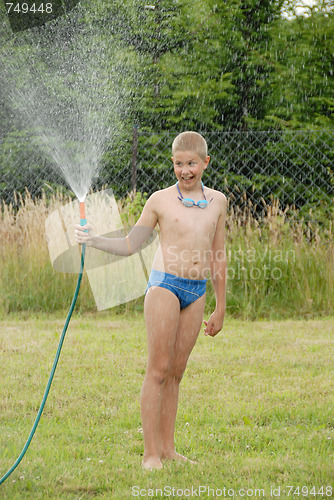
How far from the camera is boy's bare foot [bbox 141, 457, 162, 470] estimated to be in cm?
312

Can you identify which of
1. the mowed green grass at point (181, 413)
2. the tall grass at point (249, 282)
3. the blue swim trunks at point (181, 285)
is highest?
the blue swim trunks at point (181, 285)

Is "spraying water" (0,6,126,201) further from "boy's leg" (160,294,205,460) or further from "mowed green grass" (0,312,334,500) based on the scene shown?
"boy's leg" (160,294,205,460)

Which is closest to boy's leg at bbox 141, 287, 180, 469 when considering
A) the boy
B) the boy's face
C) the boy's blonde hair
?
the boy

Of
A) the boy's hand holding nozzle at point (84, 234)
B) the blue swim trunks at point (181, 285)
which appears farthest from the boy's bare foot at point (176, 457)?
the boy's hand holding nozzle at point (84, 234)

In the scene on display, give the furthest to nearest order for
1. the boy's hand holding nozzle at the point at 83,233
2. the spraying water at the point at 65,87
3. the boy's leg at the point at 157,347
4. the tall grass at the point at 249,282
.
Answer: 1. the spraying water at the point at 65,87
2. the tall grass at the point at 249,282
3. the boy's leg at the point at 157,347
4. the boy's hand holding nozzle at the point at 83,233

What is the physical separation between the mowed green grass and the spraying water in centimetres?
628

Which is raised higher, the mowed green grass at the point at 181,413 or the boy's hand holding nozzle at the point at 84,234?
the boy's hand holding nozzle at the point at 84,234

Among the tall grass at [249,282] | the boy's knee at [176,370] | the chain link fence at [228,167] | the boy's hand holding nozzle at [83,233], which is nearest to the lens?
the boy's hand holding nozzle at [83,233]

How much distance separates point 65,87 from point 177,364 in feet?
32.4

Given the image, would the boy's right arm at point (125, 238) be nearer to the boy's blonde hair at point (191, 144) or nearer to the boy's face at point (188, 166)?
the boy's face at point (188, 166)

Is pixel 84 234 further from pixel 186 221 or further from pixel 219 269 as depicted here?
pixel 219 269

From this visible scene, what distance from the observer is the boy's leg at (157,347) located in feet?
10.0

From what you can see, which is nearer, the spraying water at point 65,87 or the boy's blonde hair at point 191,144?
the boy's blonde hair at point 191,144

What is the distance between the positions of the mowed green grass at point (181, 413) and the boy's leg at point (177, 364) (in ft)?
0.45
